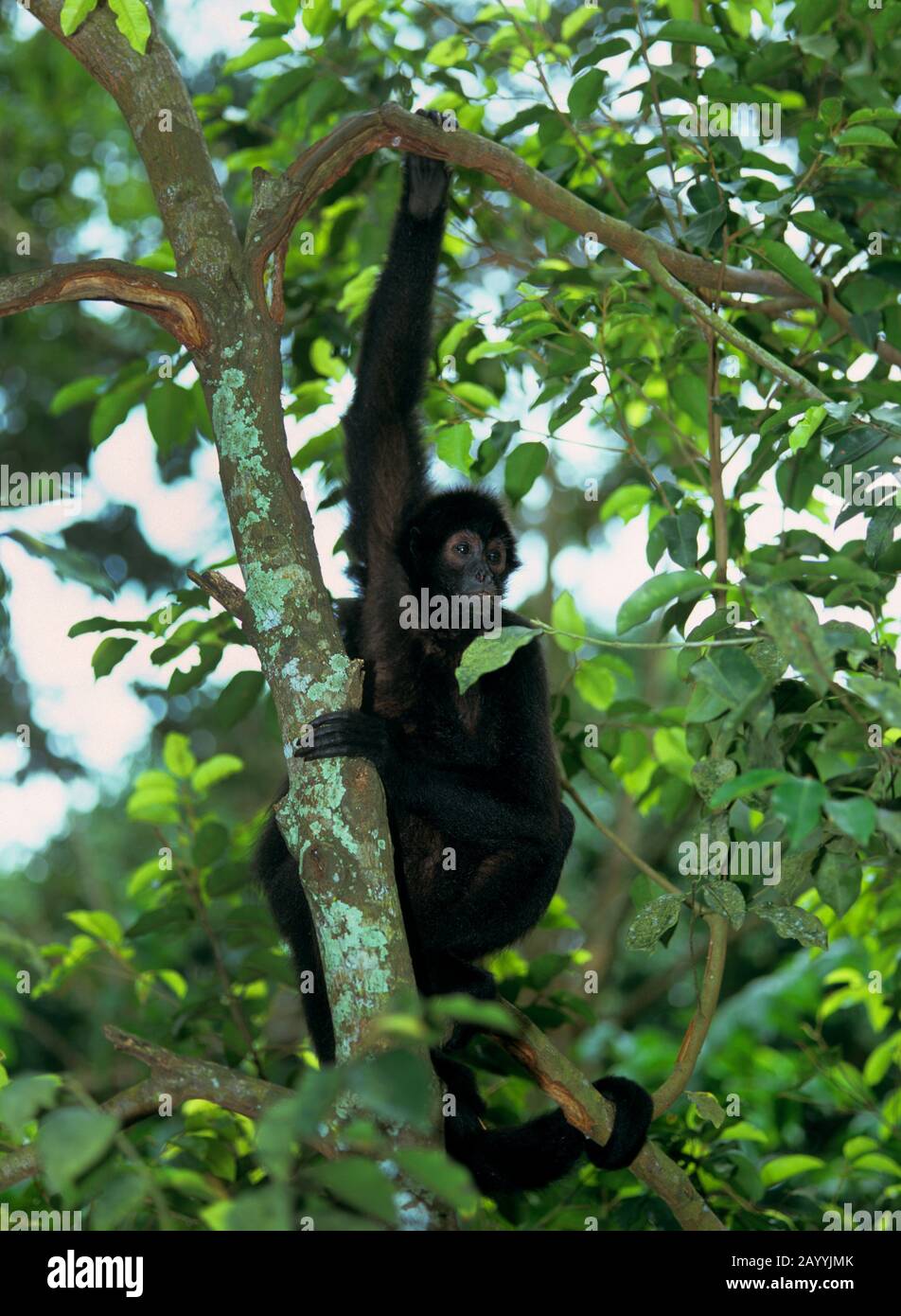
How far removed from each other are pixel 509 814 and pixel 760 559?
1411 mm

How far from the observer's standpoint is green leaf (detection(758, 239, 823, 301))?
4.39 meters

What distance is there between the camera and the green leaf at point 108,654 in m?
4.73

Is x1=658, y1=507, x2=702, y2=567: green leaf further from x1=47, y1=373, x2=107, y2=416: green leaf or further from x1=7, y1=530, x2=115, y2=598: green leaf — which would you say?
x1=47, y1=373, x2=107, y2=416: green leaf

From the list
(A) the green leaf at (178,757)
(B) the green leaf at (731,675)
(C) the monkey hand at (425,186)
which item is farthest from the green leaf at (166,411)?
(B) the green leaf at (731,675)

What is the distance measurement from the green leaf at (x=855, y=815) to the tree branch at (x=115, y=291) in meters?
2.56

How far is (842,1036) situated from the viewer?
1208 centimetres

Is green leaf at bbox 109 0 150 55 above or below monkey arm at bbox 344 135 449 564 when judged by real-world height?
above

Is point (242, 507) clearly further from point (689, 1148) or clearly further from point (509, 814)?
point (689, 1148)

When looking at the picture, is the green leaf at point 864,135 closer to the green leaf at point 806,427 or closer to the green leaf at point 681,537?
the green leaf at point 806,427

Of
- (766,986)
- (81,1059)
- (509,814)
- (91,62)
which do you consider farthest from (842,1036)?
(91,62)

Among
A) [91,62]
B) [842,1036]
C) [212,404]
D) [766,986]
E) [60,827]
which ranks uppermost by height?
[91,62]

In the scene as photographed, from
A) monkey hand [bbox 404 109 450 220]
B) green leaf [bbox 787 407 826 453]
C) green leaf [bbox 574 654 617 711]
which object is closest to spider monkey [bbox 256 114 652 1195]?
monkey hand [bbox 404 109 450 220]

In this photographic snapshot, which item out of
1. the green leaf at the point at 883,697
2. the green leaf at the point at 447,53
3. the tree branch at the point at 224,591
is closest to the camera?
the green leaf at the point at 883,697

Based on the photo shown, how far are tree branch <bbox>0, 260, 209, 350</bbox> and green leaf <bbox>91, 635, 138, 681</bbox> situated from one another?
1263 millimetres
